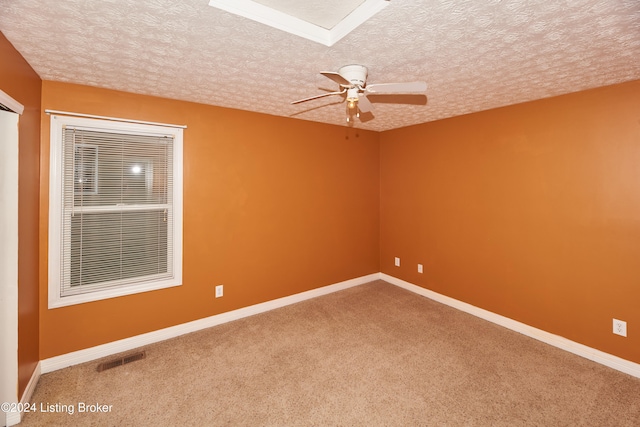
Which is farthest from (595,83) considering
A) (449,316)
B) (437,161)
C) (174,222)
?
(174,222)

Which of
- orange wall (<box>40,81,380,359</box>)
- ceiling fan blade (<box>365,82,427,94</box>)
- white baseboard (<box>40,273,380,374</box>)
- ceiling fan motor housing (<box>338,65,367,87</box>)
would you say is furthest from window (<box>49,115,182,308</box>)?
ceiling fan blade (<box>365,82,427,94</box>)

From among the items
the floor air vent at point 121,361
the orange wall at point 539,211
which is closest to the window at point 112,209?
the floor air vent at point 121,361

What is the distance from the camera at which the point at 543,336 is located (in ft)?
9.84

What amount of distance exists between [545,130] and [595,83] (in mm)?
525

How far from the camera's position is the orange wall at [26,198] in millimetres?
1922

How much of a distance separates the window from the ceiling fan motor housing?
1.87 m

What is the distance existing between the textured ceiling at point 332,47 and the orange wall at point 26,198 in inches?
5.2

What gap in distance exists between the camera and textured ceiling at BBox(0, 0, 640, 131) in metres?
1.47

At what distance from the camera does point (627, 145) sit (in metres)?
2.47

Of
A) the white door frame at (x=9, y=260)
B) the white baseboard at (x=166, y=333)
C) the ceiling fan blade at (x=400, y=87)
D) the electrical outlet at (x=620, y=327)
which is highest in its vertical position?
the ceiling fan blade at (x=400, y=87)

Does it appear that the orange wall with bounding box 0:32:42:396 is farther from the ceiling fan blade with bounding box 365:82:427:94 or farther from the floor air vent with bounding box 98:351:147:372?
the ceiling fan blade with bounding box 365:82:427:94

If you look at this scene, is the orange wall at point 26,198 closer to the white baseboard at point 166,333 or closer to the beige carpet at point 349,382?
the white baseboard at point 166,333

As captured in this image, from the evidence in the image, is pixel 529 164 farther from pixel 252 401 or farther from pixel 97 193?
pixel 97 193

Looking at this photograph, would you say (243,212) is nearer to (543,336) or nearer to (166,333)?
(166,333)
